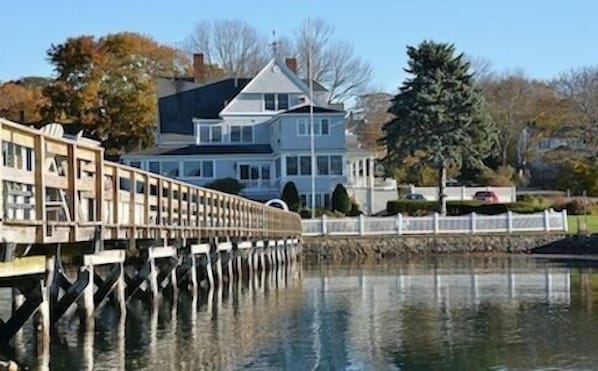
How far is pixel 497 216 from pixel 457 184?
882 inches

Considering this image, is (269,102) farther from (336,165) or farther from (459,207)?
(459,207)

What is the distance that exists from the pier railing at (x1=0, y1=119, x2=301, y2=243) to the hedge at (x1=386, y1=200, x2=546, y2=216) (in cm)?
3917

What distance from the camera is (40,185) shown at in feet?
45.0

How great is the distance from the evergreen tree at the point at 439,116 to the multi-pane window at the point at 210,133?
12.4 metres

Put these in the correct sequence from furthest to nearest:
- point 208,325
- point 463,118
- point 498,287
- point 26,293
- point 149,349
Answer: point 463,118, point 498,287, point 208,325, point 149,349, point 26,293

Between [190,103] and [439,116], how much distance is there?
19824 millimetres

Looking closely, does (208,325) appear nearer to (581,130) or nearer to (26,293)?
(26,293)

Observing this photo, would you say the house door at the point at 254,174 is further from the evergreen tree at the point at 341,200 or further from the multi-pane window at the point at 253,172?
the evergreen tree at the point at 341,200

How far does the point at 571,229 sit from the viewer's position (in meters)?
57.4

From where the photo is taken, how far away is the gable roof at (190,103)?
72000 millimetres

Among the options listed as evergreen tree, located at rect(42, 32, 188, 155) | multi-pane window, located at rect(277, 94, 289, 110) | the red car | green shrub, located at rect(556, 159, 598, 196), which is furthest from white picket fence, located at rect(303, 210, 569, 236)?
evergreen tree, located at rect(42, 32, 188, 155)

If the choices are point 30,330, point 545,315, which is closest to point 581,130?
point 545,315

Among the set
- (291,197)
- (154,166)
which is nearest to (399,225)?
(291,197)

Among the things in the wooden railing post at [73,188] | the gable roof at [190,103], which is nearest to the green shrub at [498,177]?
the gable roof at [190,103]
